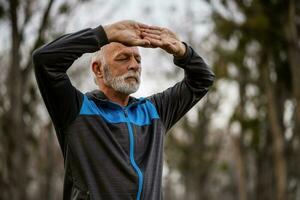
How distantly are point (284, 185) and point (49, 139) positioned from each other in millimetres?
14858

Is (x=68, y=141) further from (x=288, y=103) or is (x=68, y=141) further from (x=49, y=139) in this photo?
(x=49, y=139)

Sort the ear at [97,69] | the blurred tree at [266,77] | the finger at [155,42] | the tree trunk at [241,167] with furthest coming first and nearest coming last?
the tree trunk at [241,167], the blurred tree at [266,77], the ear at [97,69], the finger at [155,42]

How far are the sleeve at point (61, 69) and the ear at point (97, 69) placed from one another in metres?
0.36

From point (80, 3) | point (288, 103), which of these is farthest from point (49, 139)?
point (80, 3)

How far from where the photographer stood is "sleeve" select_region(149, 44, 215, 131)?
3.92 meters

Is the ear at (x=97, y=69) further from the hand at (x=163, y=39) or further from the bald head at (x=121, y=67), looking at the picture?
the hand at (x=163, y=39)

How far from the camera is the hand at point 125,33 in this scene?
11.2ft

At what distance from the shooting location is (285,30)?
15656 mm

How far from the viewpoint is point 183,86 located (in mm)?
4062

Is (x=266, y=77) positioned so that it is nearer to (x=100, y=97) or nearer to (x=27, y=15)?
(x=27, y=15)

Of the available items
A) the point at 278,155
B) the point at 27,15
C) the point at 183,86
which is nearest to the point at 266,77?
the point at 278,155

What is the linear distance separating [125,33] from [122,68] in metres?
0.32

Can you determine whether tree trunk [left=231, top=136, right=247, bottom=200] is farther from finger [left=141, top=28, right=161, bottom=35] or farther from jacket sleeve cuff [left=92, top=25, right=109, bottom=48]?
jacket sleeve cuff [left=92, top=25, right=109, bottom=48]

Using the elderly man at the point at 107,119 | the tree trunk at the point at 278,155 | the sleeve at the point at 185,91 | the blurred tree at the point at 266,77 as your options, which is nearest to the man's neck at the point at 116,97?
the elderly man at the point at 107,119
